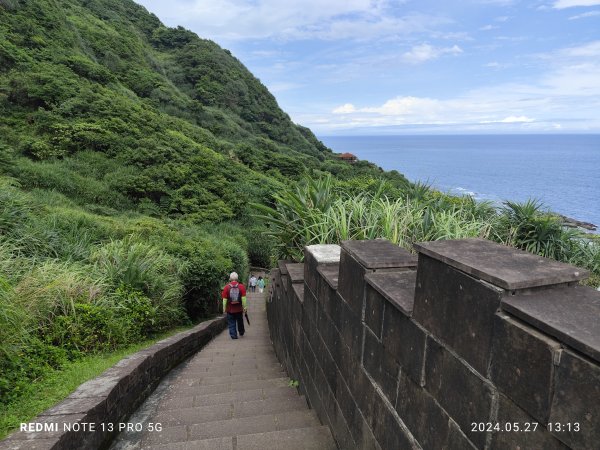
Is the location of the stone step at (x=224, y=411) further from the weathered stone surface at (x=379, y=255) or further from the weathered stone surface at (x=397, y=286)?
the weathered stone surface at (x=397, y=286)

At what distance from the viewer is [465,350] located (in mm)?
1358

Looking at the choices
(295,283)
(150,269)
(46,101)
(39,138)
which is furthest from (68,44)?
(295,283)

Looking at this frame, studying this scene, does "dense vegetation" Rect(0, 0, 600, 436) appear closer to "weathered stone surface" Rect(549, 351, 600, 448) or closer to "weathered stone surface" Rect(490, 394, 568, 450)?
"weathered stone surface" Rect(490, 394, 568, 450)

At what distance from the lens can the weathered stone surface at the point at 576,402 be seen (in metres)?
0.90

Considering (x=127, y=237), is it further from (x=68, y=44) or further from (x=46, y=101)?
(x=68, y=44)

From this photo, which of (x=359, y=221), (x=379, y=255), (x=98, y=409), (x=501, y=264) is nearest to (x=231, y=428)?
(x=98, y=409)

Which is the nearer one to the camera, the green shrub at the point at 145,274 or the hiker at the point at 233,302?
the green shrub at the point at 145,274

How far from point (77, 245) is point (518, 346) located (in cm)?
817

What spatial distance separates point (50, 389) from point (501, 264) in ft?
12.4

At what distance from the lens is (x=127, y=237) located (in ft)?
30.8

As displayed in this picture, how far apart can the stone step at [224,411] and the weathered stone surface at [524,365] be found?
277cm

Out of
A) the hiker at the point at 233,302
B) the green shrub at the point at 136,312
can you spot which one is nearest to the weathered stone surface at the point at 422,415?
the green shrub at the point at 136,312

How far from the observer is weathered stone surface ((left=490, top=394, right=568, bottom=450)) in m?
1.05

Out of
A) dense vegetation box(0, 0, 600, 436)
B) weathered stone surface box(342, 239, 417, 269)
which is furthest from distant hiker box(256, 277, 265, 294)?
weathered stone surface box(342, 239, 417, 269)
